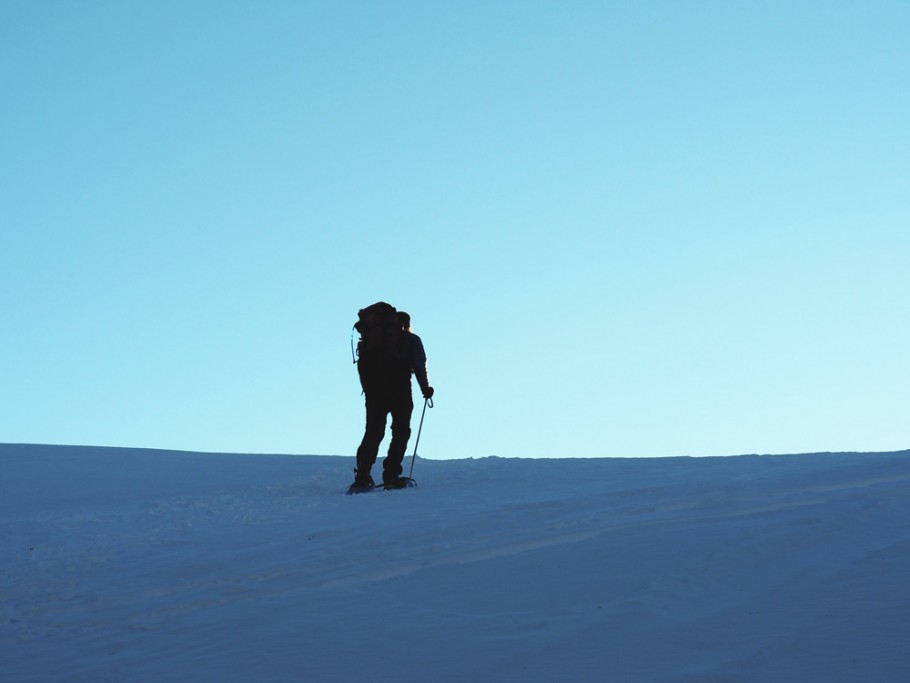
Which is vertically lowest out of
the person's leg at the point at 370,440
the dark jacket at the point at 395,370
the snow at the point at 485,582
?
the snow at the point at 485,582

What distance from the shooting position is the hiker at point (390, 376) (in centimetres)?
1137

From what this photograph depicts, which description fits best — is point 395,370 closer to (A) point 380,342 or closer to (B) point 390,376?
(B) point 390,376

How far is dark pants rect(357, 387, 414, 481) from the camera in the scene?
11281mm

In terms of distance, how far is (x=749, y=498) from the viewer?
26.6 ft

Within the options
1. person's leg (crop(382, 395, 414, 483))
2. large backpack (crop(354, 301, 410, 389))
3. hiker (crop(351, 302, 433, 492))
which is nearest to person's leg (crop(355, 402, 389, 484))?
hiker (crop(351, 302, 433, 492))

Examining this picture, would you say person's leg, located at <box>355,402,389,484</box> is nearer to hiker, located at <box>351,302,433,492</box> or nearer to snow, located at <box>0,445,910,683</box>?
hiker, located at <box>351,302,433,492</box>

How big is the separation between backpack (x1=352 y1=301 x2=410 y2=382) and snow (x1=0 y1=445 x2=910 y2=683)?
1.52 m

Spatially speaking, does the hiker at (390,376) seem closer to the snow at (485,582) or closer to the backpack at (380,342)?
the backpack at (380,342)

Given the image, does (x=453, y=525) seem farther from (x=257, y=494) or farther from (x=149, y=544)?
(x=257, y=494)

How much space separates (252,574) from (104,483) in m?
5.61

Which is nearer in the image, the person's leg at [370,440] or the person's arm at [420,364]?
the person's leg at [370,440]

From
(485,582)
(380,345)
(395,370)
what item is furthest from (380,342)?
(485,582)

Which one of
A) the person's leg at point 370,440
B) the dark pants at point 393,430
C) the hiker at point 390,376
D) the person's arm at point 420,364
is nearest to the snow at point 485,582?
the person's leg at point 370,440

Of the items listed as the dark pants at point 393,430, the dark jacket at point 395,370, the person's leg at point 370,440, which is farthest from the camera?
the dark jacket at point 395,370
